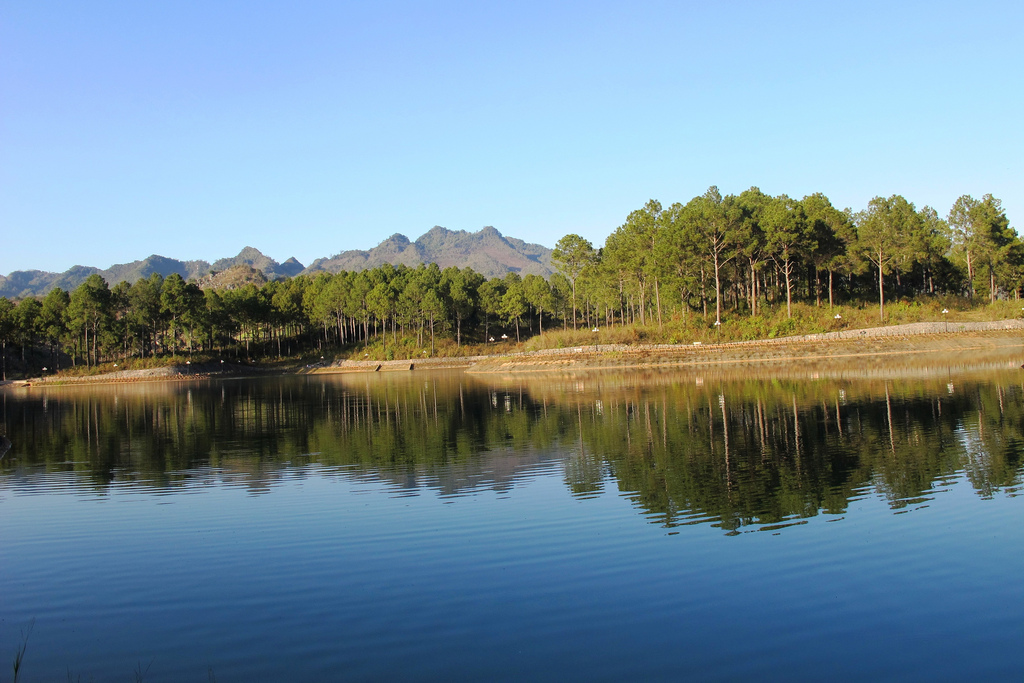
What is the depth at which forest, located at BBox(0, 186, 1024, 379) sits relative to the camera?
65.4 m

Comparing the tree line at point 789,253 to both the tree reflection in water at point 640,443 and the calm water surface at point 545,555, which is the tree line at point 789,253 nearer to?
the tree reflection in water at point 640,443

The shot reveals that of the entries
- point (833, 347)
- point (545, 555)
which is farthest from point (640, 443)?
point (833, 347)

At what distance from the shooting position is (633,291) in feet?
271

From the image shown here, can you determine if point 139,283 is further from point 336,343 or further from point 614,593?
point 614,593

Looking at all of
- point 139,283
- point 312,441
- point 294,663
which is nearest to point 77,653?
point 294,663

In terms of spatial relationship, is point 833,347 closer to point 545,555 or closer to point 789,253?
point 789,253

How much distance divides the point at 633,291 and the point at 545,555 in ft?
241

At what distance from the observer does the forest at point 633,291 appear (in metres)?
65.4

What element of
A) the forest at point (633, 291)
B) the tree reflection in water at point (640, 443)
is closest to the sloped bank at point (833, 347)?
the forest at point (633, 291)

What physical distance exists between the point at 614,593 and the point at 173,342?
109 meters

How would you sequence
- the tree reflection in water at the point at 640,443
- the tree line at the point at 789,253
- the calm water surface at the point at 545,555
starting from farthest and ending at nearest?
1. the tree line at the point at 789,253
2. the tree reflection in water at the point at 640,443
3. the calm water surface at the point at 545,555

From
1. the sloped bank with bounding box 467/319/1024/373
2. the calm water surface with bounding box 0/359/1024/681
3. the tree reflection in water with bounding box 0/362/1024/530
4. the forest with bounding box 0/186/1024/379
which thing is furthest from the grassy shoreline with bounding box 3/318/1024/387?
the calm water surface with bounding box 0/359/1024/681

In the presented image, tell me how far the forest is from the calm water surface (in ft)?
140

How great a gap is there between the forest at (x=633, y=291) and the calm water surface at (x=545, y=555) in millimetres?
42570
